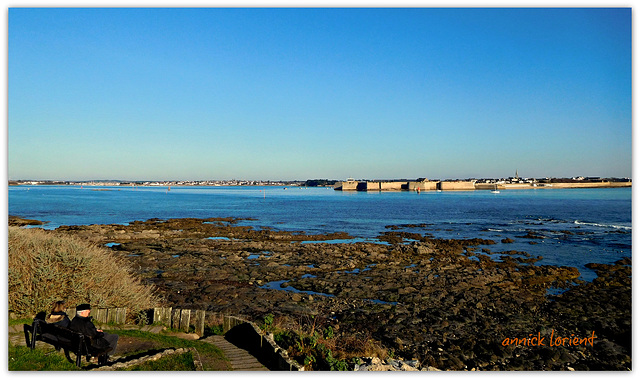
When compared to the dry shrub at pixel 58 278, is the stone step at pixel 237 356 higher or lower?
lower

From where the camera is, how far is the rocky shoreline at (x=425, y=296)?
11.9 meters

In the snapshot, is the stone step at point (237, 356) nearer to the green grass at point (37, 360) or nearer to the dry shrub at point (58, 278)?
the green grass at point (37, 360)

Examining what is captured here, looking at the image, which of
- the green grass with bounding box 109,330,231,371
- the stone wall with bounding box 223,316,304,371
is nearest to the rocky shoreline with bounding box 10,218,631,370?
the stone wall with bounding box 223,316,304,371

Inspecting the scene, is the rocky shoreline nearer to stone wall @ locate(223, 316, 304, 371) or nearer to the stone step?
stone wall @ locate(223, 316, 304, 371)

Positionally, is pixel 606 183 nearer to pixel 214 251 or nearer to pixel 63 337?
pixel 214 251

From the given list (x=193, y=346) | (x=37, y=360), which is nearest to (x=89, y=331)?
(x=37, y=360)

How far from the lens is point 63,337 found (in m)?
6.84

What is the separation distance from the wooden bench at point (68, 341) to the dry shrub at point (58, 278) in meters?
2.58

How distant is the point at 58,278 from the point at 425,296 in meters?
12.9

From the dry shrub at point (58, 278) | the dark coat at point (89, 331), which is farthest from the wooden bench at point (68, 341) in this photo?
the dry shrub at point (58, 278)

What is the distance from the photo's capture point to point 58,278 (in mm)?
9742

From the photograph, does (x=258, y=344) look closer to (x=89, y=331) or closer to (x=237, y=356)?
(x=237, y=356)

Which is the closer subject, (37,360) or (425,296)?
(37,360)

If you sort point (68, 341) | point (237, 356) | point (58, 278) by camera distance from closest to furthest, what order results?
1. point (68, 341)
2. point (237, 356)
3. point (58, 278)
